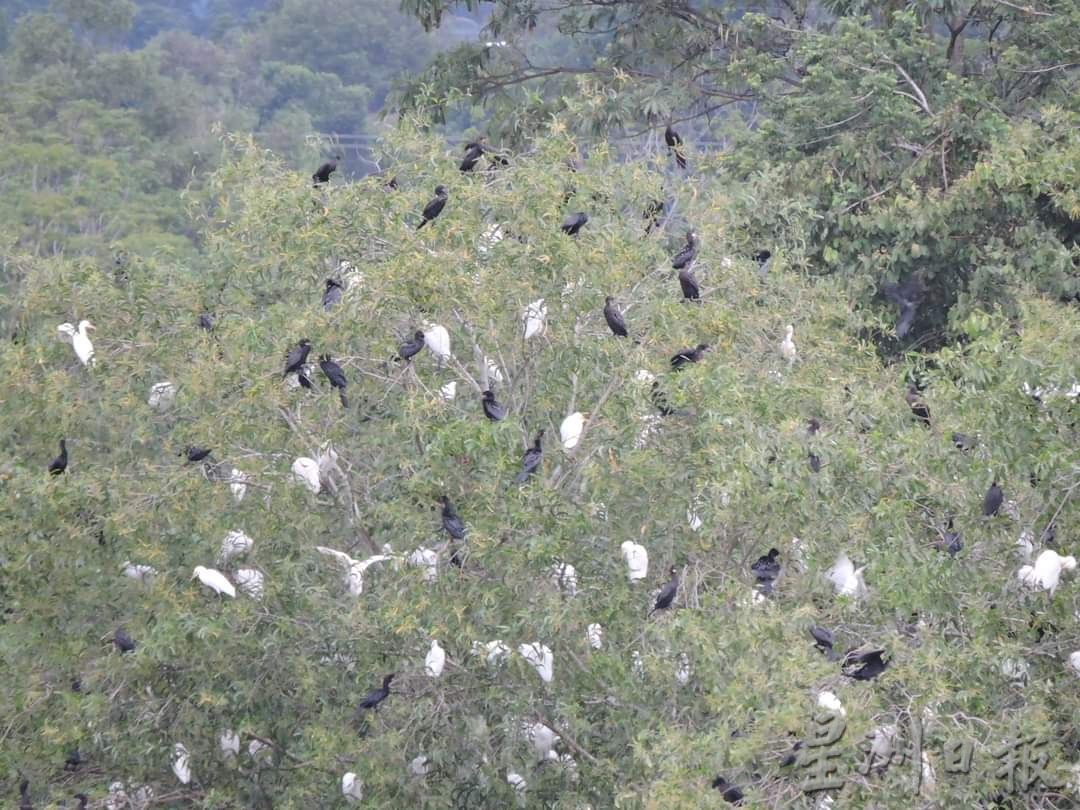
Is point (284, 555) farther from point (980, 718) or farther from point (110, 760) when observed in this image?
point (980, 718)

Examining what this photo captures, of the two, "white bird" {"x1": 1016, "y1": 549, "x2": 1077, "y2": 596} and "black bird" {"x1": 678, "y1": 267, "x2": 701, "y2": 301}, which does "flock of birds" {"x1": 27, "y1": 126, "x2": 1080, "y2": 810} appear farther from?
"white bird" {"x1": 1016, "y1": 549, "x2": 1077, "y2": 596}

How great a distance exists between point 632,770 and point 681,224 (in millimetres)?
2910

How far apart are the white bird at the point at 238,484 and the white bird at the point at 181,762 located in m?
0.99

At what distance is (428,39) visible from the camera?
44031mm

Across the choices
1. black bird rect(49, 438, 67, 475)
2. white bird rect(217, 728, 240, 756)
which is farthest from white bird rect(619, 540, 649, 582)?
black bird rect(49, 438, 67, 475)

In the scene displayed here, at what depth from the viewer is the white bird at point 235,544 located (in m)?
5.77

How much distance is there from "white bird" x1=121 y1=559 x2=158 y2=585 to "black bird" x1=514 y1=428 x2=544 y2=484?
1.63m

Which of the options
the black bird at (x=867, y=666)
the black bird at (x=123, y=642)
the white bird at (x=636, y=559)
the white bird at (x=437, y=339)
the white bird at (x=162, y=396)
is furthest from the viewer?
the white bird at (x=162, y=396)

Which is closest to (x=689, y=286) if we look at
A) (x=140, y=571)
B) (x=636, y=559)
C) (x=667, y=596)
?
(x=636, y=559)

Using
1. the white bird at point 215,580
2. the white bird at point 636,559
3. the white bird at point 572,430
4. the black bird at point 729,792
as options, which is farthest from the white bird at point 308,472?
the black bird at point 729,792

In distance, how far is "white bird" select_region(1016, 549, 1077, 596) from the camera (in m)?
4.20

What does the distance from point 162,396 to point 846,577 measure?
2878 millimetres

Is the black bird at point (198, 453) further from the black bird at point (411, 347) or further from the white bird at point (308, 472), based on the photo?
the black bird at point (411, 347)

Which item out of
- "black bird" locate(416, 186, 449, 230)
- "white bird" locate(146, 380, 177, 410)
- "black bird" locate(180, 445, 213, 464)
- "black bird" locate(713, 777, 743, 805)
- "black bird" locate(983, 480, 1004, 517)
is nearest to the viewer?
"black bird" locate(713, 777, 743, 805)
